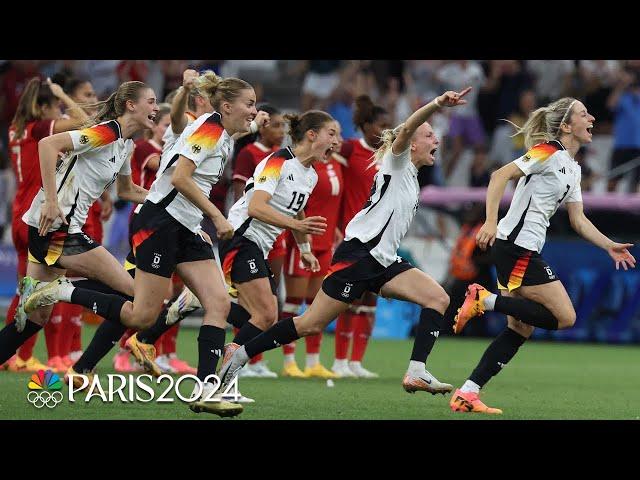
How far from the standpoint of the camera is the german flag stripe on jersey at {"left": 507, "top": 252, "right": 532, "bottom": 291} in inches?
365

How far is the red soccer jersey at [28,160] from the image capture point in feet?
37.3

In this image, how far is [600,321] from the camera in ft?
57.3

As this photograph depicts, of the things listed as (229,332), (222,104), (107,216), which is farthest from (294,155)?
(229,332)

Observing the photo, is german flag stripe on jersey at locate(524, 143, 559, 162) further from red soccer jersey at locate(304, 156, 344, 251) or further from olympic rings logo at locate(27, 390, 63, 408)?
olympic rings logo at locate(27, 390, 63, 408)

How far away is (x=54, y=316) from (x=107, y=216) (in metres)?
1.08

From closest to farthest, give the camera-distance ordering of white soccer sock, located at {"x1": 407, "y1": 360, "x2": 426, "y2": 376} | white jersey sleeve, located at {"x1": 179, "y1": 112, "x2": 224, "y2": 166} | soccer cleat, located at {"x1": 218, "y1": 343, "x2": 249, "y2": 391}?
1. white jersey sleeve, located at {"x1": 179, "y1": 112, "x2": 224, "y2": 166}
2. white soccer sock, located at {"x1": 407, "y1": 360, "x2": 426, "y2": 376}
3. soccer cleat, located at {"x1": 218, "y1": 343, "x2": 249, "y2": 391}

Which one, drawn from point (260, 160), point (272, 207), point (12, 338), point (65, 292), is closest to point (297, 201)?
point (272, 207)

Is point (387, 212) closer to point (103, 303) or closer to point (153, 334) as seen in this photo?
point (103, 303)

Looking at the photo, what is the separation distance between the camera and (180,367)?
1210 centimetres

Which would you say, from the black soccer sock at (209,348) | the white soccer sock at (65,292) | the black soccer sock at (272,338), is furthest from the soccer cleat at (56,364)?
the black soccer sock at (209,348)

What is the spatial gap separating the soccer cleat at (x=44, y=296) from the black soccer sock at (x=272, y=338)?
1.40m

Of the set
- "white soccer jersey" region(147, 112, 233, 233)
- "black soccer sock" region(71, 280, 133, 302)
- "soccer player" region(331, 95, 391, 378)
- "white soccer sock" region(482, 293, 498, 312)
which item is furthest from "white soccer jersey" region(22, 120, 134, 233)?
"soccer player" region(331, 95, 391, 378)

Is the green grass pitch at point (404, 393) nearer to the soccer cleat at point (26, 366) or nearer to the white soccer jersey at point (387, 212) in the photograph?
the soccer cleat at point (26, 366)

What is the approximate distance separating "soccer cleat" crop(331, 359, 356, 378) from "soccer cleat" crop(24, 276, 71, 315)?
12.5ft
